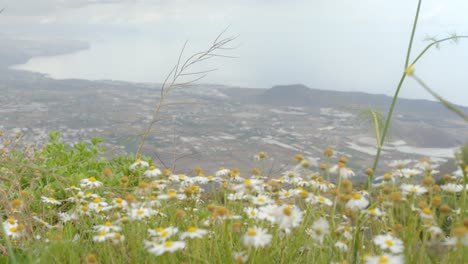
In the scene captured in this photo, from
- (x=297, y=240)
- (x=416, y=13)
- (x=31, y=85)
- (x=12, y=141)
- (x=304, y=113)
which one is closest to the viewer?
(x=297, y=240)

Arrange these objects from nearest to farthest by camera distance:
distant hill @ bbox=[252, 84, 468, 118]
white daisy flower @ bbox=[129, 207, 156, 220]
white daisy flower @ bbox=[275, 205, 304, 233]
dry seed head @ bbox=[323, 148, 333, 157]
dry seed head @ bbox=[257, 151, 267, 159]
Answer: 1. white daisy flower @ bbox=[275, 205, 304, 233]
2. dry seed head @ bbox=[323, 148, 333, 157]
3. white daisy flower @ bbox=[129, 207, 156, 220]
4. dry seed head @ bbox=[257, 151, 267, 159]
5. distant hill @ bbox=[252, 84, 468, 118]

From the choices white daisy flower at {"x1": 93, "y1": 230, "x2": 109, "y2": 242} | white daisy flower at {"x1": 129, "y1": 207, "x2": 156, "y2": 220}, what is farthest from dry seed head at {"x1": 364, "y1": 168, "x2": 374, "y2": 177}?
white daisy flower at {"x1": 93, "y1": 230, "x2": 109, "y2": 242}

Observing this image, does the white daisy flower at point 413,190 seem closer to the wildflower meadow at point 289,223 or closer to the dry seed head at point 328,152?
the wildflower meadow at point 289,223

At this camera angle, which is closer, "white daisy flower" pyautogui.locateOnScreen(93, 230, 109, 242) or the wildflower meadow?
the wildflower meadow

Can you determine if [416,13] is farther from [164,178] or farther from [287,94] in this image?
[287,94]

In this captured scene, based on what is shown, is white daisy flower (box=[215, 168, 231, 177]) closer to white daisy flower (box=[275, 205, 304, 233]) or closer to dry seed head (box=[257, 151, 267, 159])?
dry seed head (box=[257, 151, 267, 159])

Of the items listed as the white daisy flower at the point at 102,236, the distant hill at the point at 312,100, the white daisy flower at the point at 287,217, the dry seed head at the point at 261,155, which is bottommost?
the distant hill at the point at 312,100

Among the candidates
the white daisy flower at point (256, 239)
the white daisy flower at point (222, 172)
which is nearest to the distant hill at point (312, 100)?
the white daisy flower at point (222, 172)

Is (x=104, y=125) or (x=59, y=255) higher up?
(x=59, y=255)

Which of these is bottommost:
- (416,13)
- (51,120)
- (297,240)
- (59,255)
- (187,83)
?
(51,120)

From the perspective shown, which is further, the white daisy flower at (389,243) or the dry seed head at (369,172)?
the dry seed head at (369,172)

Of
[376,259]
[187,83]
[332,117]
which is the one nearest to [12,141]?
[187,83]
